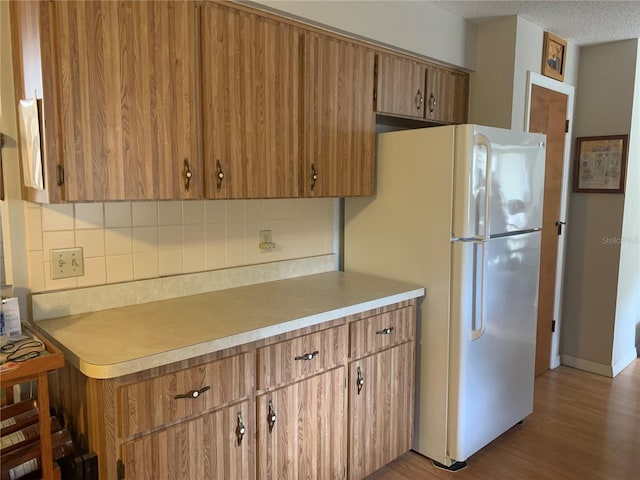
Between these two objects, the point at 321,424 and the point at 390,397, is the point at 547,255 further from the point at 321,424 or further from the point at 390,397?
the point at 321,424

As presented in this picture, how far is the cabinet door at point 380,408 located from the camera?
2111mm

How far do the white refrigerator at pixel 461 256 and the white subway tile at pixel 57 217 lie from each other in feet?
4.66

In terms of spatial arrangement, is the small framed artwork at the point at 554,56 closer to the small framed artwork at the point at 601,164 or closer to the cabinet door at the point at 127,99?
the small framed artwork at the point at 601,164

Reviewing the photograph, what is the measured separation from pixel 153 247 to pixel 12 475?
940 millimetres

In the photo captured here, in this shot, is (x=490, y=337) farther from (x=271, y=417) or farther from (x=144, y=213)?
(x=144, y=213)

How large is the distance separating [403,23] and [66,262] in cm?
194

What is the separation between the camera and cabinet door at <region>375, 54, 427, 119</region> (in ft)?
8.05

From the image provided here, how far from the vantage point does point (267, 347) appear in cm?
174

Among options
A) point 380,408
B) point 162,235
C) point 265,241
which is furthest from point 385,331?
point 162,235

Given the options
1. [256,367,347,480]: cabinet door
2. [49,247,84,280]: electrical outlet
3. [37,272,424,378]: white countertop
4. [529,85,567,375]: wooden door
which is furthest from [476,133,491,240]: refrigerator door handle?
[49,247,84,280]: electrical outlet

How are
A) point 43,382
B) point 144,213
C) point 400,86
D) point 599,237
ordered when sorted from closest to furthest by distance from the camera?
point 43,382, point 144,213, point 400,86, point 599,237

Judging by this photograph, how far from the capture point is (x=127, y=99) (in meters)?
1.60

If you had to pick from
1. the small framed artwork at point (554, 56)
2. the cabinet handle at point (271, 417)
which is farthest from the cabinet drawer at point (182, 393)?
the small framed artwork at point (554, 56)

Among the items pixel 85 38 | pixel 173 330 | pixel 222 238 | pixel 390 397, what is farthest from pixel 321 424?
pixel 85 38
